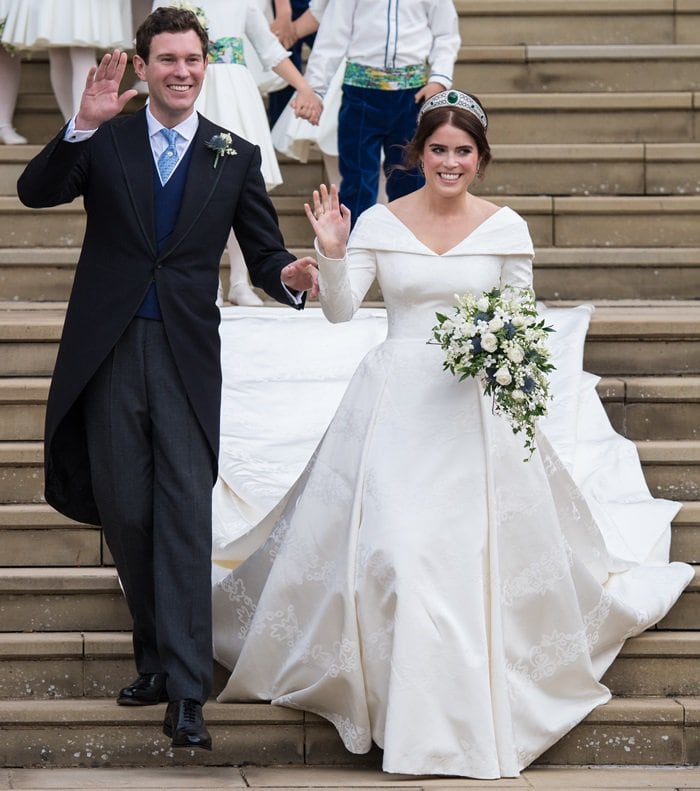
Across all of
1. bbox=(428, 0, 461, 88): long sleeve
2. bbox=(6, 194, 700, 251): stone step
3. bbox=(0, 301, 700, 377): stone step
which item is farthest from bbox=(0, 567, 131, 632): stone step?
bbox=(428, 0, 461, 88): long sleeve

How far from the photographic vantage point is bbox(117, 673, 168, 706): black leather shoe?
524 cm

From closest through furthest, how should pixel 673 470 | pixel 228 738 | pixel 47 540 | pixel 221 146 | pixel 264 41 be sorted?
1. pixel 221 146
2. pixel 228 738
3. pixel 47 540
4. pixel 673 470
5. pixel 264 41

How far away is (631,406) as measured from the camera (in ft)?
22.4

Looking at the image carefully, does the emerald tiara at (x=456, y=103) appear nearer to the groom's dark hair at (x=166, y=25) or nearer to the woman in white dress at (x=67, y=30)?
the groom's dark hair at (x=166, y=25)

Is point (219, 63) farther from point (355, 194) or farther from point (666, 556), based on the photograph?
point (666, 556)

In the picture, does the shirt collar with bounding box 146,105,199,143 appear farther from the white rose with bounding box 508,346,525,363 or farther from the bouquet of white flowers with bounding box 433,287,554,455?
the white rose with bounding box 508,346,525,363

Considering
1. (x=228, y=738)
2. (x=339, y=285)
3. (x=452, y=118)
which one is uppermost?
(x=452, y=118)

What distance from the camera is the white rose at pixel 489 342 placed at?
490 centimetres

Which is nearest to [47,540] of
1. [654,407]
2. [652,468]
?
[652,468]

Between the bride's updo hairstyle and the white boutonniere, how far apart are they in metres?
0.64

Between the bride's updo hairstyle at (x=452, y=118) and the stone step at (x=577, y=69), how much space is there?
4356 mm

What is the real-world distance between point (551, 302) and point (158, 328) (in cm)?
342

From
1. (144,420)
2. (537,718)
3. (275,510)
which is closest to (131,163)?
(144,420)

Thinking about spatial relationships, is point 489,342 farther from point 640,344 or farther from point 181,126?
point 640,344
